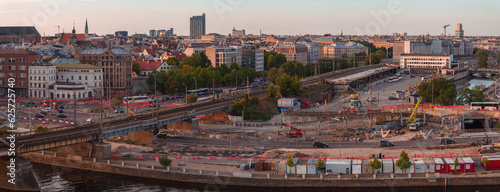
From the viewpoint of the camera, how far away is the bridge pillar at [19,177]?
22828 mm

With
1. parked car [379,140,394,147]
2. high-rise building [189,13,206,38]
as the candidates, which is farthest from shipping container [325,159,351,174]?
high-rise building [189,13,206,38]

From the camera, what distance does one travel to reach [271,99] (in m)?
44.9

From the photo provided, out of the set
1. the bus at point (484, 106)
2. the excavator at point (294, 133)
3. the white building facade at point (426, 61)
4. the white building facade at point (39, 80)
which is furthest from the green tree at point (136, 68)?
the white building facade at point (426, 61)

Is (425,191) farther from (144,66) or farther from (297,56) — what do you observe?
(297,56)

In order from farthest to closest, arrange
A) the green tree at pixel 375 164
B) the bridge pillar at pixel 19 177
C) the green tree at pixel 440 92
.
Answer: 1. the green tree at pixel 440 92
2. the green tree at pixel 375 164
3. the bridge pillar at pixel 19 177

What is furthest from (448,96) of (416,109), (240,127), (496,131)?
(240,127)

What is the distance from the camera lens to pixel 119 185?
2414cm

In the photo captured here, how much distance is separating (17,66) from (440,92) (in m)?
31.4

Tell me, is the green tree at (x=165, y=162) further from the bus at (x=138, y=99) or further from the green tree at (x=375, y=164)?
the bus at (x=138, y=99)

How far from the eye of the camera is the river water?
23062 millimetres

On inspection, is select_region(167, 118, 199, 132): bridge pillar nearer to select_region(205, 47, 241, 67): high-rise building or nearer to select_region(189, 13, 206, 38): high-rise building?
select_region(205, 47, 241, 67): high-rise building

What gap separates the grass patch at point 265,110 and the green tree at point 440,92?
457 inches

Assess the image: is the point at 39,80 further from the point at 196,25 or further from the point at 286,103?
the point at 196,25

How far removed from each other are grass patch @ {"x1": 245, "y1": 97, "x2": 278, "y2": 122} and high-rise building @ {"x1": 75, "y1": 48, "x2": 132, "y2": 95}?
39.7 ft
